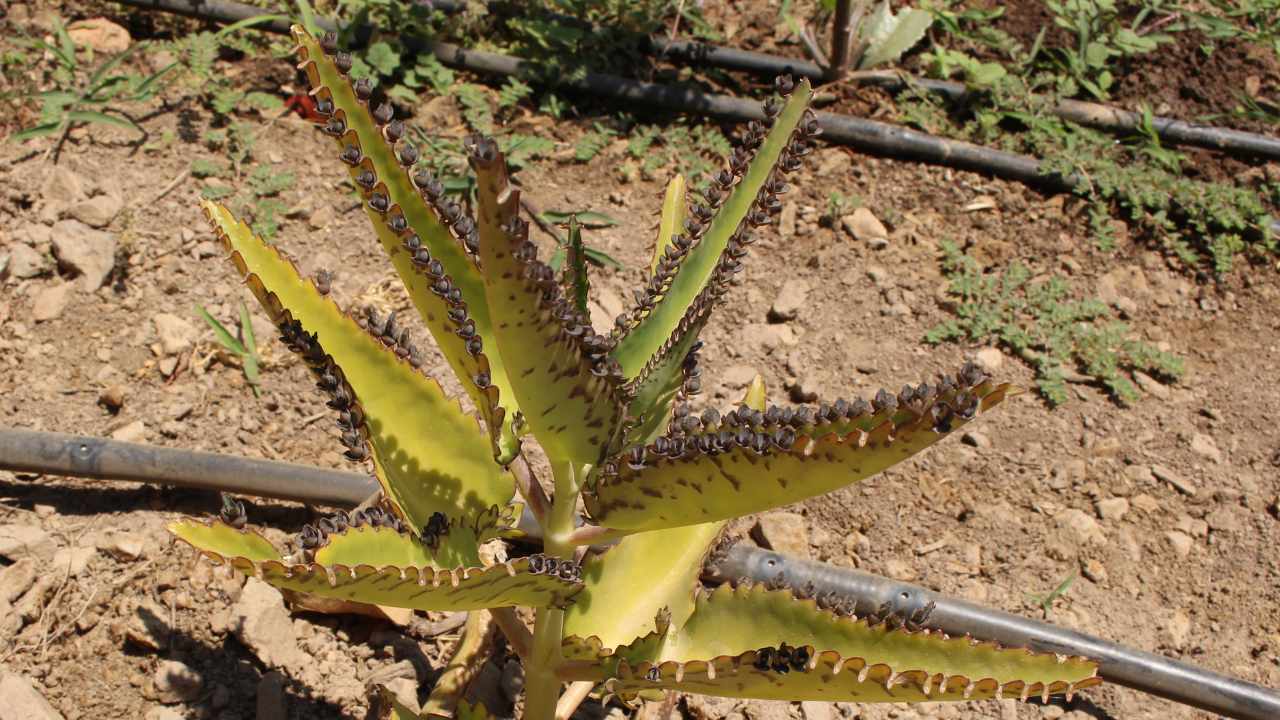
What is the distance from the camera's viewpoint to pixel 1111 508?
2.58 m

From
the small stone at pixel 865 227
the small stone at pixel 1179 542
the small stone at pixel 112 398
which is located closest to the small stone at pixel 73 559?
the small stone at pixel 112 398

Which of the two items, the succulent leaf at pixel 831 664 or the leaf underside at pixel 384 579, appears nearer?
the leaf underside at pixel 384 579

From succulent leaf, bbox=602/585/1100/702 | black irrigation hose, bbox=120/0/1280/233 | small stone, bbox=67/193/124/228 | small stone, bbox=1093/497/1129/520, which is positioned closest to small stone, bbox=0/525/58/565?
small stone, bbox=67/193/124/228

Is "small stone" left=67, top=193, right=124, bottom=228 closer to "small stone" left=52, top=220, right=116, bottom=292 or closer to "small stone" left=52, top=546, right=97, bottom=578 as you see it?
"small stone" left=52, top=220, right=116, bottom=292

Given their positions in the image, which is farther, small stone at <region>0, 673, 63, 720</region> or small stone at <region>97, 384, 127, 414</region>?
small stone at <region>97, 384, 127, 414</region>

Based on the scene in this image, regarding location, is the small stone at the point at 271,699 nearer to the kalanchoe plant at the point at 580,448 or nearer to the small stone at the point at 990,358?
the kalanchoe plant at the point at 580,448

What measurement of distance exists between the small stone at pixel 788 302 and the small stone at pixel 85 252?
164cm

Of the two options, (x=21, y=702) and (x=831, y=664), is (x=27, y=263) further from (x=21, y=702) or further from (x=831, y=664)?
(x=831, y=664)

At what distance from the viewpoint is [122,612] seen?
2.13 meters

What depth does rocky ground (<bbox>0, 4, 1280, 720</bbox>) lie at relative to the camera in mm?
2137

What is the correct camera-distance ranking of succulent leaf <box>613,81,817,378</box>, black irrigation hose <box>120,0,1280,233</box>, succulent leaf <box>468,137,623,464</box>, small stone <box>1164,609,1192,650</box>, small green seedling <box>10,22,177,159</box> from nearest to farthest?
succulent leaf <box>468,137,623,464</box>
succulent leaf <box>613,81,817,378</box>
small stone <box>1164,609,1192,650</box>
small green seedling <box>10,22,177,159</box>
black irrigation hose <box>120,0,1280,233</box>

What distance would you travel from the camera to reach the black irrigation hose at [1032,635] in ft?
7.02

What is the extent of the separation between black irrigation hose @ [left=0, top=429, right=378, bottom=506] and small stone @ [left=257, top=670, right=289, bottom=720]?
366mm

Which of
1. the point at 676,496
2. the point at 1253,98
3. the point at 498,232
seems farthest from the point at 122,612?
the point at 1253,98
